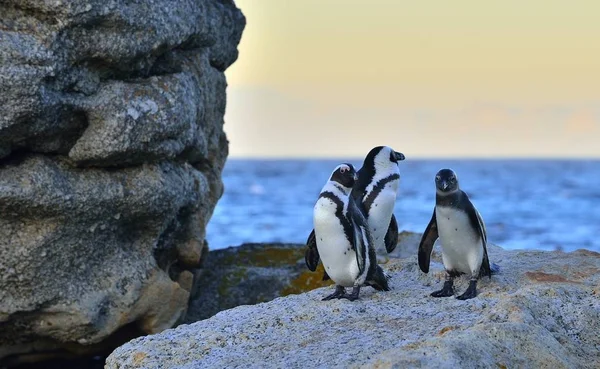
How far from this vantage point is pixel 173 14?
772cm

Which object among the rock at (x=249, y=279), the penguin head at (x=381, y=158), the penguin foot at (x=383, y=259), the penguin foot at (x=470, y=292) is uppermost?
the penguin head at (x=381, y=158)

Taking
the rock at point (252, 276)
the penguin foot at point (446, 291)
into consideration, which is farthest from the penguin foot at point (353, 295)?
the rock at point (252, 276)

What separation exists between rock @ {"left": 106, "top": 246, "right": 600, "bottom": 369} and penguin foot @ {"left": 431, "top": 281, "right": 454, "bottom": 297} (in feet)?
0.21

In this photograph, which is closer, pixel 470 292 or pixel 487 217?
pixel 470 292

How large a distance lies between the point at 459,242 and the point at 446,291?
1.37 ft

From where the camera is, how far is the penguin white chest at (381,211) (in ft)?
24.2

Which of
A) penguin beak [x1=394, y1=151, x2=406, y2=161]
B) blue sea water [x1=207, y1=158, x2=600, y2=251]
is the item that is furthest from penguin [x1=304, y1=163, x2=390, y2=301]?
blue sea water [x1=207, y1=158, x2=600, y2=251]

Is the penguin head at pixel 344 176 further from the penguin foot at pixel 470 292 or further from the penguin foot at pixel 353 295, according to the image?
the penguin foot at pixel 470 292

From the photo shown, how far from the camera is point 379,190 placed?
7.44m

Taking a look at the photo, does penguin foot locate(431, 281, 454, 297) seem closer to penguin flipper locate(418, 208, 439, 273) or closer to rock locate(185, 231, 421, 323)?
penguin flipper locate(418, 208, 439, 273)

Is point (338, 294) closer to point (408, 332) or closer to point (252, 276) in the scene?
point (408, 332)

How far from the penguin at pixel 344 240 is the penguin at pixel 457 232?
0.51m

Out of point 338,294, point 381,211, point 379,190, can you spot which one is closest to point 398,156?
point 379,190

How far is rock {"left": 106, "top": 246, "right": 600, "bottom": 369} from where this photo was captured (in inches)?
193
